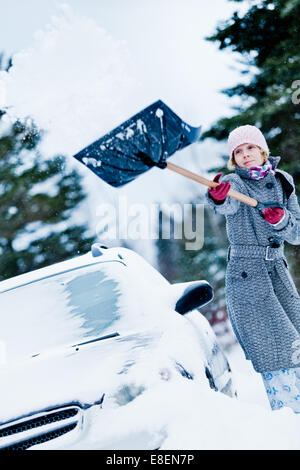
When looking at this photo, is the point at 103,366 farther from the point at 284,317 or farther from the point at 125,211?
the point at 125,211

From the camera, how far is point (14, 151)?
16.3m

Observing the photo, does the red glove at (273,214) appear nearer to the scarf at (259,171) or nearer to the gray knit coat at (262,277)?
the gray knit coat at (262,277)

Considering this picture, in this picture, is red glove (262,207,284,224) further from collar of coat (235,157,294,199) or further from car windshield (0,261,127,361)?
car windshield (0,261,127,361)

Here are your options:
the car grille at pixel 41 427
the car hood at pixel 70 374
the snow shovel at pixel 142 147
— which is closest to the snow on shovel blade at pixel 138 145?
the snow shovel at pixel 142 147

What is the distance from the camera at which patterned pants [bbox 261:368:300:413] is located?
2.79 meters

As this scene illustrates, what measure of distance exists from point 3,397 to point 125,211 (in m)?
16.8

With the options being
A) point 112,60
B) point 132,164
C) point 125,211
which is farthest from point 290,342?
point 125,211

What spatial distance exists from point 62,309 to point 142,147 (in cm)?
110

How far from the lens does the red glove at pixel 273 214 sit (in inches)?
113

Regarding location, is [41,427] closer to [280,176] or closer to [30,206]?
[280,176]

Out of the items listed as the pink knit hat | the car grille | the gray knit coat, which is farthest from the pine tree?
the car grille

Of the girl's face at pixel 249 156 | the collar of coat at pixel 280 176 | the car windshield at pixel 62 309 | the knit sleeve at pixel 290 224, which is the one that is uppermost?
the girl's face at pixel 249 156

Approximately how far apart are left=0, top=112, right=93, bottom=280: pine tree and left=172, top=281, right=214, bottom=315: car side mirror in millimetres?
13845

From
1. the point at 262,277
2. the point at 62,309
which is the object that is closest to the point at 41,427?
the point at 62,309
